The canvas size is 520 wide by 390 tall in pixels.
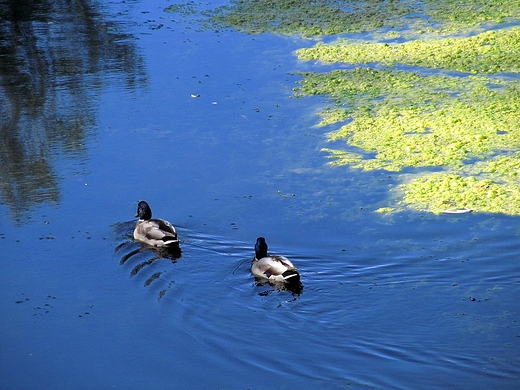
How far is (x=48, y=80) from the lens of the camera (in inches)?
493

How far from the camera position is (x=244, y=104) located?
1116 cm

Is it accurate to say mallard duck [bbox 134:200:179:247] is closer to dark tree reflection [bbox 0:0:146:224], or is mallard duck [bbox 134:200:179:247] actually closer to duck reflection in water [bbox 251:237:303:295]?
duck reflection in water [bbox 251:237:303:295]

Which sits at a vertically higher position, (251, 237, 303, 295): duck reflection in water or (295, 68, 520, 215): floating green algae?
(295, 68, 520, 215): floating green algae

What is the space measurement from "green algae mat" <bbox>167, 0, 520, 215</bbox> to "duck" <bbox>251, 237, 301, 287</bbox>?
59.6 inches

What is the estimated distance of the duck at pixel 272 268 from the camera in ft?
23.6

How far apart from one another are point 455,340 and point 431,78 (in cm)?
597

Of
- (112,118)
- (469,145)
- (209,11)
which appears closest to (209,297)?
(469,145)

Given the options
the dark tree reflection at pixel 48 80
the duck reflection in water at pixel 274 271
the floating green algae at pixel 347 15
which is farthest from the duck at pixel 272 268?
the floating green algae at pixel 347 15

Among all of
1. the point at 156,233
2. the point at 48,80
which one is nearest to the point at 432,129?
the point at 156,233

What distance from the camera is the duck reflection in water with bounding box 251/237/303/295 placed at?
7.19 m

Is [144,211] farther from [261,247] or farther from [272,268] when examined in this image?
[272,268]

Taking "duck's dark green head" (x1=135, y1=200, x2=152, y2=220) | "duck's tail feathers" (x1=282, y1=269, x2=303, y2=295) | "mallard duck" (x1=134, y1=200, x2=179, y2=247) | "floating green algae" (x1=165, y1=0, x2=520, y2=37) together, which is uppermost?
"floating green algae" (x1=165, y1=0, x2=520, y2=37)

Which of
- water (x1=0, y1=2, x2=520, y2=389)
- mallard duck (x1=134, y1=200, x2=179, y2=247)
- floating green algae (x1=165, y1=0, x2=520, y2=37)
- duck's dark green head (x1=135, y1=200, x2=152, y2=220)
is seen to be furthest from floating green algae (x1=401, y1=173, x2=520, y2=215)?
floating green algae (x1=165, y1=0, x2=520, y2=37)

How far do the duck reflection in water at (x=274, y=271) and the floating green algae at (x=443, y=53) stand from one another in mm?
5508
